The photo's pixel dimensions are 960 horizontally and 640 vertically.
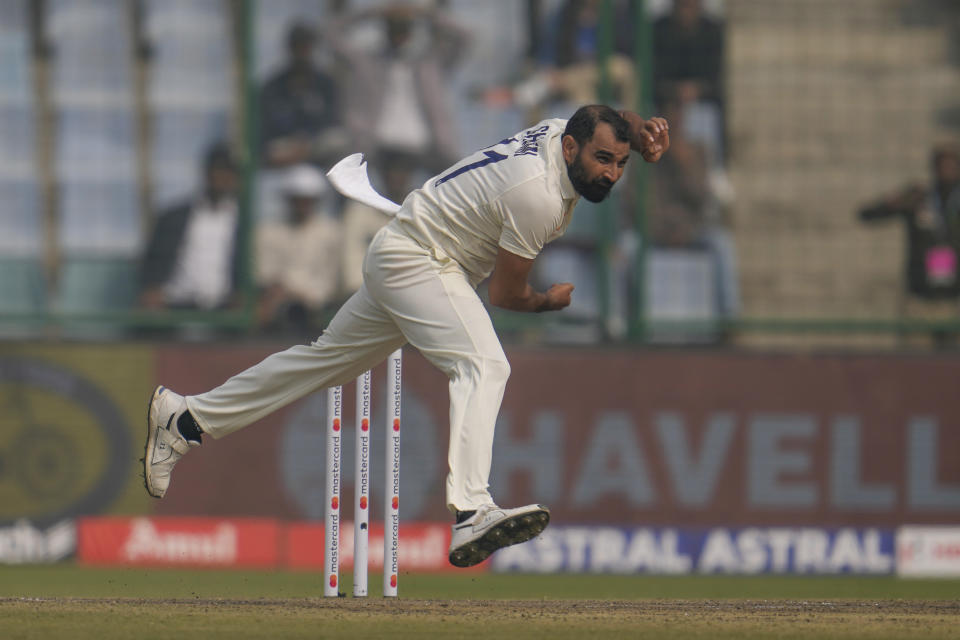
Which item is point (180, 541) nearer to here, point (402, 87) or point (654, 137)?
Result: point (402, 87)

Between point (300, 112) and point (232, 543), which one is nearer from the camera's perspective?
point (232, 543)

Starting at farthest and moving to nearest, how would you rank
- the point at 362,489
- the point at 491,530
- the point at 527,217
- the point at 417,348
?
1. the point at 362,489
2. the point at 417,348
3. the point at 527,217
4. the point at 491,530

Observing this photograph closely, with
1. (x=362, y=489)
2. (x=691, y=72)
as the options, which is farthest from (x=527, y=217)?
(x=691, y=72)

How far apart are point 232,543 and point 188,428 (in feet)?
14.2

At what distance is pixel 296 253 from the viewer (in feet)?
34.3

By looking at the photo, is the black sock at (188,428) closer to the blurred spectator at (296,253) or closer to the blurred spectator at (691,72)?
the blurred spectator at (296,253)

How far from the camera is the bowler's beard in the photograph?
535 cm

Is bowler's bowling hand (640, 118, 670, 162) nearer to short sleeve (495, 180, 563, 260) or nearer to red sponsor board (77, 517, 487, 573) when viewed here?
short sleeve (495, 180, 563, 260)

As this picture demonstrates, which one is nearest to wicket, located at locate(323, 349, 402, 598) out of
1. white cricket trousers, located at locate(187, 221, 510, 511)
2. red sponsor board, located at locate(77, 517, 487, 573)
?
white cricket trousers, located at locate(187, 221, 510, 511)

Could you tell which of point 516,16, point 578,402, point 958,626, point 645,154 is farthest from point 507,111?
point 958,626

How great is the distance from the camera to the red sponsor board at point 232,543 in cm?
1004

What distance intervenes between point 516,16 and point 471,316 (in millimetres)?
5732

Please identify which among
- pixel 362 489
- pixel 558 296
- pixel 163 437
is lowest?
pixel 362 489

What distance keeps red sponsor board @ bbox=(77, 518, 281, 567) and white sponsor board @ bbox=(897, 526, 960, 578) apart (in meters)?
4.06
